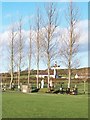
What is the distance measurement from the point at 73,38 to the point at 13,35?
16498 mm

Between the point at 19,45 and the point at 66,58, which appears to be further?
the point at 19,45

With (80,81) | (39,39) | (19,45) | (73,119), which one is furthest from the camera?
(80,81)

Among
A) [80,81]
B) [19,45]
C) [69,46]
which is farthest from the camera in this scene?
[80,81]

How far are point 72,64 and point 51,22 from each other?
19.4 ft

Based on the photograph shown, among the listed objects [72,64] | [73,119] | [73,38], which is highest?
[73,38]

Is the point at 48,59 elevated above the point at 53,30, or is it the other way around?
Answer: the point at 53,30

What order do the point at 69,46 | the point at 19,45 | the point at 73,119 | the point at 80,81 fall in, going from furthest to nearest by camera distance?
the point at 80,81, the point at 19,45, the point at 69,46, the point at 73,119

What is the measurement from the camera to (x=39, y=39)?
4569cm

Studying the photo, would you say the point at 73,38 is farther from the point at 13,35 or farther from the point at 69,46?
the point at 13,35

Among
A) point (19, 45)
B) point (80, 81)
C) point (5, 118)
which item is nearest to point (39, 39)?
point (19, 45)

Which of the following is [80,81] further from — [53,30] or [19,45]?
[53,30]

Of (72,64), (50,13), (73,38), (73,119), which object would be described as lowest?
(73,119)

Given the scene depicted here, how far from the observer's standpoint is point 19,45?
53.2 meters

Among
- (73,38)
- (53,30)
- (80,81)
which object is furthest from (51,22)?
(80,81)
